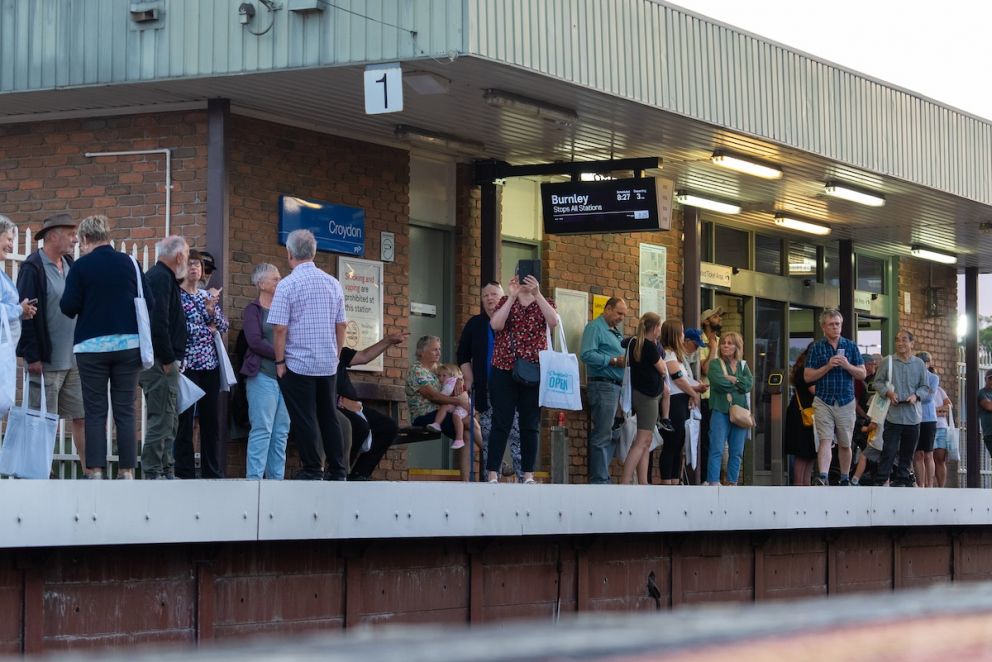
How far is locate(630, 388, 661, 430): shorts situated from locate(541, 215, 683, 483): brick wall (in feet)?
8.63

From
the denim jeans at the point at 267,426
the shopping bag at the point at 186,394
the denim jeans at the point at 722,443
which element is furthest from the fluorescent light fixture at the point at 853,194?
the shopping bag at the point at 186,394

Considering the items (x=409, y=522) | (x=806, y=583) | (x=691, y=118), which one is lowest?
(x=806, y=583)

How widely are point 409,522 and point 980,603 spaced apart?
684 centimetres

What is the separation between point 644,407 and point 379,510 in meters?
4.64

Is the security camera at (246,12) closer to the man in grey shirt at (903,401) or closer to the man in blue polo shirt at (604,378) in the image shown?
the man in blue polo shirt at (604,378)

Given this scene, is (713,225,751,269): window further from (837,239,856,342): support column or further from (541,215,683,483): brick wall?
(837,239,856,342): support column

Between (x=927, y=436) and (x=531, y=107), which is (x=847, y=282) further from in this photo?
(x=531, y=107)

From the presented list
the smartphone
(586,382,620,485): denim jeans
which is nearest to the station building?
the smartphone

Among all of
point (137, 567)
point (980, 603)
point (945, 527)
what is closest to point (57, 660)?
point (980, 603)

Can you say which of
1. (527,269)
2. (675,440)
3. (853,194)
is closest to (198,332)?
(527,269)

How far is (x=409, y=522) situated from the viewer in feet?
29.3

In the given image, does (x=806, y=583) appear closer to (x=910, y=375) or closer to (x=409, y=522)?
(x=910, y=375)

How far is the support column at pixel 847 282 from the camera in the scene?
20172 mm

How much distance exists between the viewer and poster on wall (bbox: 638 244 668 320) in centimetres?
1703
